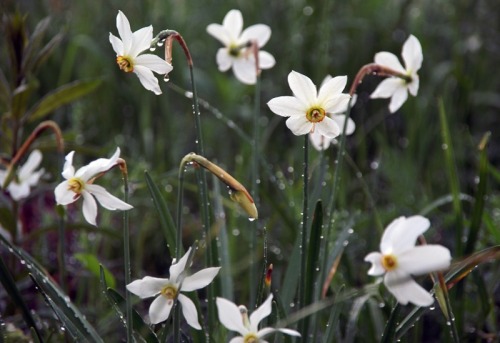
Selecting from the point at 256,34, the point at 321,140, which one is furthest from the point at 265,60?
the point at 321,140

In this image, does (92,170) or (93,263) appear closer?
(92,170)

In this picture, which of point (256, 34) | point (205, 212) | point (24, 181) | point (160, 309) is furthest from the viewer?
point (24, 181)

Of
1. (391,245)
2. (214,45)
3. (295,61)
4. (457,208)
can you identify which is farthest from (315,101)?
(214,45)

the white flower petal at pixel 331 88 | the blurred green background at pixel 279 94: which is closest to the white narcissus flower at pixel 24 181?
the blurred green background at pixel 279 94

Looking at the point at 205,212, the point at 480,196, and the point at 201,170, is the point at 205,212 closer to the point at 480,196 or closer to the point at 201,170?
the point at 201,170

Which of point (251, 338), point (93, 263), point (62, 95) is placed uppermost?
point (62, 95)

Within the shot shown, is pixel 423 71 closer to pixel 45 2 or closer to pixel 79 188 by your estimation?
pixel 45 2

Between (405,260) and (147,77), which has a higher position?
(147,77)
